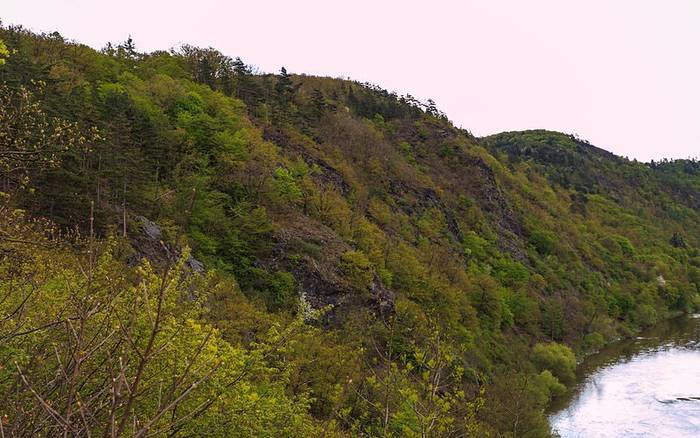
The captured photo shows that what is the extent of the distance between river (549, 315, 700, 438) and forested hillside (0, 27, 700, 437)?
2541 millimetres

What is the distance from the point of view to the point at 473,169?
8181cm

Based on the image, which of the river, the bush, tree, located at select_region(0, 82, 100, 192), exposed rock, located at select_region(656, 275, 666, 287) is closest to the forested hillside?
tree, located at select_region(0, 82, 100, 192)

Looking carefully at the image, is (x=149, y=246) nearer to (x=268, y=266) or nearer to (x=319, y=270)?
(x=268, y=266)

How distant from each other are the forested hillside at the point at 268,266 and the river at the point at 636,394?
254 cm

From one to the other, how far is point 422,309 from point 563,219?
63.5 meters

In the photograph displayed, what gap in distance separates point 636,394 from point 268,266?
32115 mm

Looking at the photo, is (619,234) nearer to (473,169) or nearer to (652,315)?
(652,315)

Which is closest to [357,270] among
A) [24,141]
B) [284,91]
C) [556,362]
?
[556,362]

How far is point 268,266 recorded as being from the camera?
35.1 metres

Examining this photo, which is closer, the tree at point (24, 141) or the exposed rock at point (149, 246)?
the tree at point (24, 141)

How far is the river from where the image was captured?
37.4m

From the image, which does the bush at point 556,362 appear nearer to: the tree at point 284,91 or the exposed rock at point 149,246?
the exposed rock at point 149,246

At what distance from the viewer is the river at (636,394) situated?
123 feet

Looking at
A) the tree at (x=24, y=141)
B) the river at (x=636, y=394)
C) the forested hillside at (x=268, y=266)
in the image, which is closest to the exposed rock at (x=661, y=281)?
the forested hillside at (x=268, y=266)
